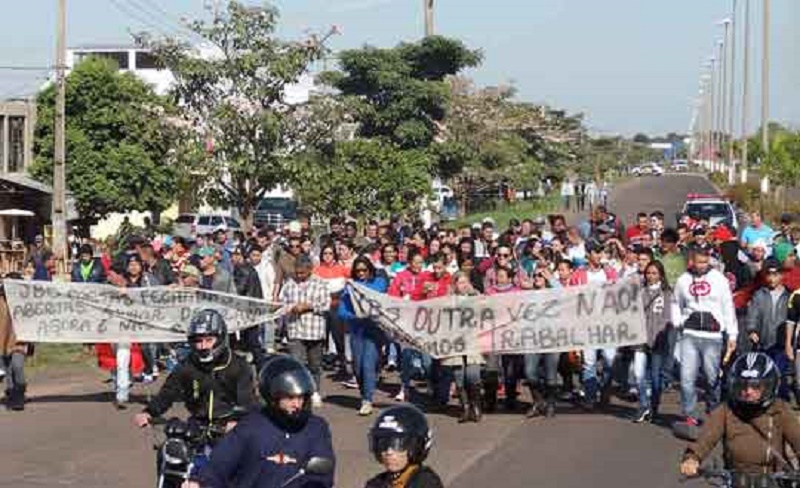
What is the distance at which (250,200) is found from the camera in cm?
3203

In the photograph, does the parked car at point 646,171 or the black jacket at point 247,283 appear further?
the parked car at point 646,171

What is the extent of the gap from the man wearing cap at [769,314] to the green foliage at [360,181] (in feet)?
54.3

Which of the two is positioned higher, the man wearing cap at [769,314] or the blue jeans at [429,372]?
the man wearing cap at [769,314]

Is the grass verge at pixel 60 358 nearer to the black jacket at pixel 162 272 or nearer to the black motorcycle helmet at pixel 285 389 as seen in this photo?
the black jacket at pixel 162 272

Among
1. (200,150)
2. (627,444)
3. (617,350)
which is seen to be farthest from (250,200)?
(627,444)

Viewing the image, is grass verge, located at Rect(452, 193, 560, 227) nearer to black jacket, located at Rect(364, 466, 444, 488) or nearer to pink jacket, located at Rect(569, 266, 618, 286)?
pink jacket, located at Rect(569, 266, 618, 286)

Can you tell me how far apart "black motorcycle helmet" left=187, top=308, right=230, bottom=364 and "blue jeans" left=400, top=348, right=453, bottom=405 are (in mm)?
7548

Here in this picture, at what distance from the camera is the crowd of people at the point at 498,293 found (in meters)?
15.1

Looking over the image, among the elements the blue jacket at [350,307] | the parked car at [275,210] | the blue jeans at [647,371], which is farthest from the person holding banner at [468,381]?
the parked car at [275,210]

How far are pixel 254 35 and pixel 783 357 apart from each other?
17524 millimetres

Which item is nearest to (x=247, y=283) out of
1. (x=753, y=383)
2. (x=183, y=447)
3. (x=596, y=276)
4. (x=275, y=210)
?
(x=596, y=276)

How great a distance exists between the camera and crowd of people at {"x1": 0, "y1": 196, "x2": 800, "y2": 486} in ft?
49.6

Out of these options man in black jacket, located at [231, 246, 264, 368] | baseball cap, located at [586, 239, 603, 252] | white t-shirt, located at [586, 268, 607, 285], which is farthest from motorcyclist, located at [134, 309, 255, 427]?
baseball cap, located at [586, 239, 603, 252]

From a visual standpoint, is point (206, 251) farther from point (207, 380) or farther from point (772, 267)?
point (207, 380)
